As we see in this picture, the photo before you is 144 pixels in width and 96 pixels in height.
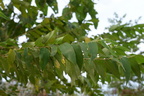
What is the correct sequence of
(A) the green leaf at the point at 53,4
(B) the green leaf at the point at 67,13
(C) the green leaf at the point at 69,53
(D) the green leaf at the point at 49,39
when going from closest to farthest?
(C) the green leaf at the point at 69,53 → (D) the green leaf at the point at 49,39 → (A) the green leaf at the point at 53,4 → (B) the green leaf at the point at 67,13

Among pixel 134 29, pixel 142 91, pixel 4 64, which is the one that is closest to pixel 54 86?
pixel 4 64

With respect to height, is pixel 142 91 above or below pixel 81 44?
above

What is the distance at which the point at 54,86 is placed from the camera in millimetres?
1420

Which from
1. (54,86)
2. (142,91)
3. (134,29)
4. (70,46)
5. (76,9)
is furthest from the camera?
(142,91)

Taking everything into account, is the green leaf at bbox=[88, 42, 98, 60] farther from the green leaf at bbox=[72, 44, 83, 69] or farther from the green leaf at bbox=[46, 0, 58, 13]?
the green leaf at bbox=[46, 0, 58, 13]

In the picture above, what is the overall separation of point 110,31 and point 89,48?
3.39ft

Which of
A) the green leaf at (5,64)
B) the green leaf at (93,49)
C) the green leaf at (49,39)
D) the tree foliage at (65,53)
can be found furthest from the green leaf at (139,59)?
the green leaf at (5,64)

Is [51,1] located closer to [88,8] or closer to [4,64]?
[88,8]

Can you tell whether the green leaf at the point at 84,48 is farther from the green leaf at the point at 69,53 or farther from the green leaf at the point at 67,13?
the green leaf at the point at 67,13

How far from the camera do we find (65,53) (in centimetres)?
66

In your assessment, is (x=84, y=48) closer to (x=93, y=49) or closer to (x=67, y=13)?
(x=93, y=49)

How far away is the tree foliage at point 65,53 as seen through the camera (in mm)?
717

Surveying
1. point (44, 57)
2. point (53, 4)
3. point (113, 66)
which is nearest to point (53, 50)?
point (44, 57)

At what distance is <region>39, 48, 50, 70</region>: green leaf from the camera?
2.37ft
